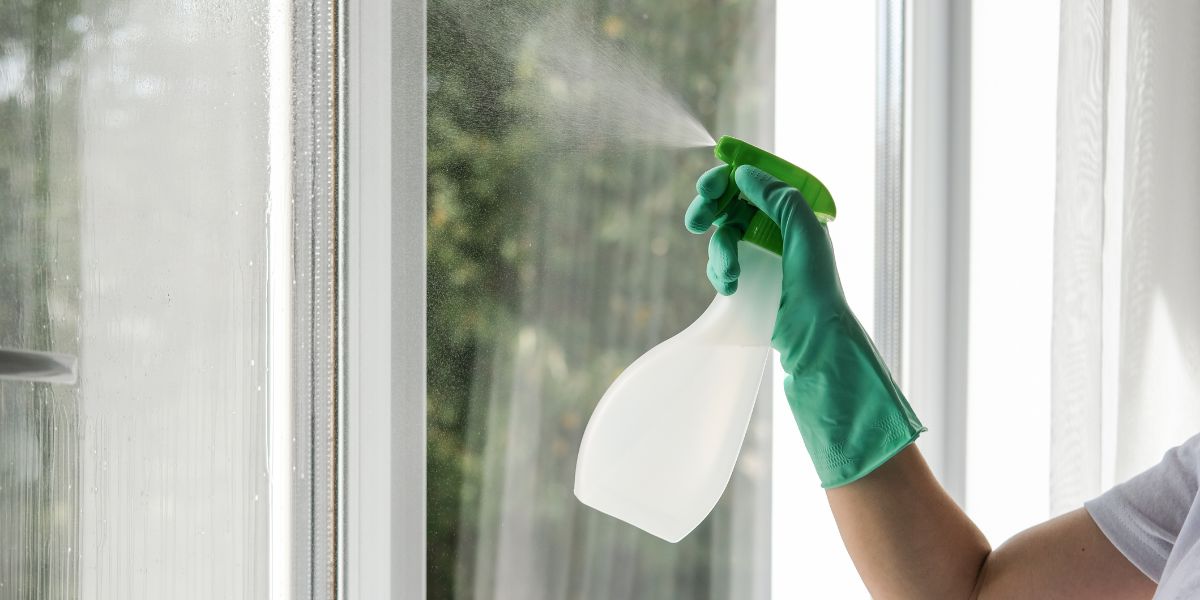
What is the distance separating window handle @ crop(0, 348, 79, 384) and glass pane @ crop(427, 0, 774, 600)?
26 centimetres

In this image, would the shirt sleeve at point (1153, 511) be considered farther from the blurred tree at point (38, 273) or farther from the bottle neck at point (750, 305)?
the blurred tree at point (38, 273)

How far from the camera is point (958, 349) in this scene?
3.73 feet

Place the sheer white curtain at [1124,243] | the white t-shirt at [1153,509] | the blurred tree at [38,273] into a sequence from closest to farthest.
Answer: the blurred tree at [38,273] → the white t-shirt at [1153,509] → the sheer white curtain at [1124,243]

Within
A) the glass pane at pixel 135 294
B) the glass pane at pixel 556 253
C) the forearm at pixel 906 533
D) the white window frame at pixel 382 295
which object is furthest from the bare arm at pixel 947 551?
the glass pane at pixel 135 294

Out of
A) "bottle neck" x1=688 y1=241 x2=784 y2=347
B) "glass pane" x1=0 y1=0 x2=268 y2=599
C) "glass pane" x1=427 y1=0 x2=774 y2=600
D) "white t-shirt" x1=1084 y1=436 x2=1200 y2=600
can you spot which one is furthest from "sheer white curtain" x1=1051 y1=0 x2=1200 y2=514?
"glass pane" x1=0 y1=0 x2=268 y2=599

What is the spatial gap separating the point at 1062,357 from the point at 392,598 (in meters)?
0.78

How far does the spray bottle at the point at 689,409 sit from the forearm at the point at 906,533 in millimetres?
137

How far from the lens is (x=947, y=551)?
0.78 metres

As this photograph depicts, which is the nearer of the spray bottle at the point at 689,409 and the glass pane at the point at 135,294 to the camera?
the glass pane at the point at 135,294

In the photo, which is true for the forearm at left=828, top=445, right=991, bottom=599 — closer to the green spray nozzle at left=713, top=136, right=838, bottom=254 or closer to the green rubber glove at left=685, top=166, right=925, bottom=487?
A: the green rubber glove at left=685, top=166, right=925, bottom=487

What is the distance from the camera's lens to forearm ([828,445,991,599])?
0.75m

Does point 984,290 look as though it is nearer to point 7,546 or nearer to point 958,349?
point 958,349

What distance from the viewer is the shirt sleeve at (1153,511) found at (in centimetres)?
76

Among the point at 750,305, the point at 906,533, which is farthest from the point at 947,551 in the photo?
the point at 750,305
